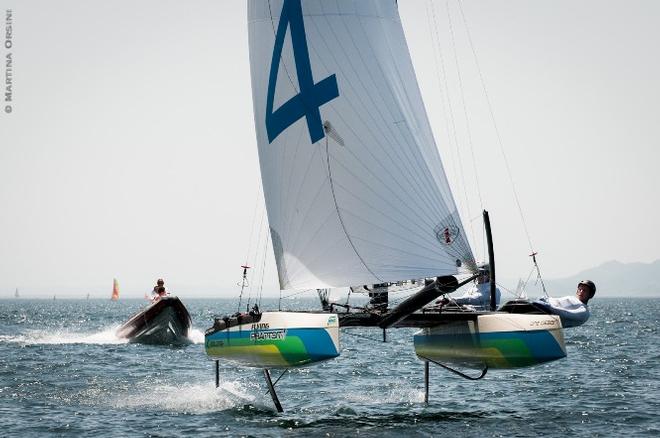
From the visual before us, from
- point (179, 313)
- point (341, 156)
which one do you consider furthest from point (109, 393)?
point (179, 313)

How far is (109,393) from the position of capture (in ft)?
72.8

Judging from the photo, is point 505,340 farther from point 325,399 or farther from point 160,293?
point 160,293

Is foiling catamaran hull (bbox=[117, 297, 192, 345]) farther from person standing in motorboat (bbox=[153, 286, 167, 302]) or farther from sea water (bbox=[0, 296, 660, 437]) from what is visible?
sea water (bbox=[0, 296, 660, 437])

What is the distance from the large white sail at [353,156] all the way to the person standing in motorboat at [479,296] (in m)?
1.59

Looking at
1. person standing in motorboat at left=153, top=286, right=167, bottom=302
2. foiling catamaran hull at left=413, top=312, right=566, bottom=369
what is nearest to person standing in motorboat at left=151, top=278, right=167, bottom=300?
person standing in motorboat at left=153, top=286, right=167, bottom=302

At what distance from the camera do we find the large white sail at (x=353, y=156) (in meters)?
16.9

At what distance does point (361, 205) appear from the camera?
17203 millimetres

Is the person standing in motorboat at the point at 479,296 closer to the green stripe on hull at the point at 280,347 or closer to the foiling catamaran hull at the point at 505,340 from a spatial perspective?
the foiling catamaran hull at the point at 505,340

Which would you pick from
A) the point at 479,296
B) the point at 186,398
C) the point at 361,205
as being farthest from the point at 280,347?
the point at 186,398

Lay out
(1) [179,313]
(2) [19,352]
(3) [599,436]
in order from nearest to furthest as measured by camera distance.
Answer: (3) [599,436] < (2) [19,352] < (1) [179,313]

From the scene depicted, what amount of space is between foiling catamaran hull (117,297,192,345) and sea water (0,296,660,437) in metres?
5.26

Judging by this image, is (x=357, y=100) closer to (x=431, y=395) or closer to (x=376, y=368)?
(x=431, y=395)

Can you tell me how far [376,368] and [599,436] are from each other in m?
13.7

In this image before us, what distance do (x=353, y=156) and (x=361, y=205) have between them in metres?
1.00
